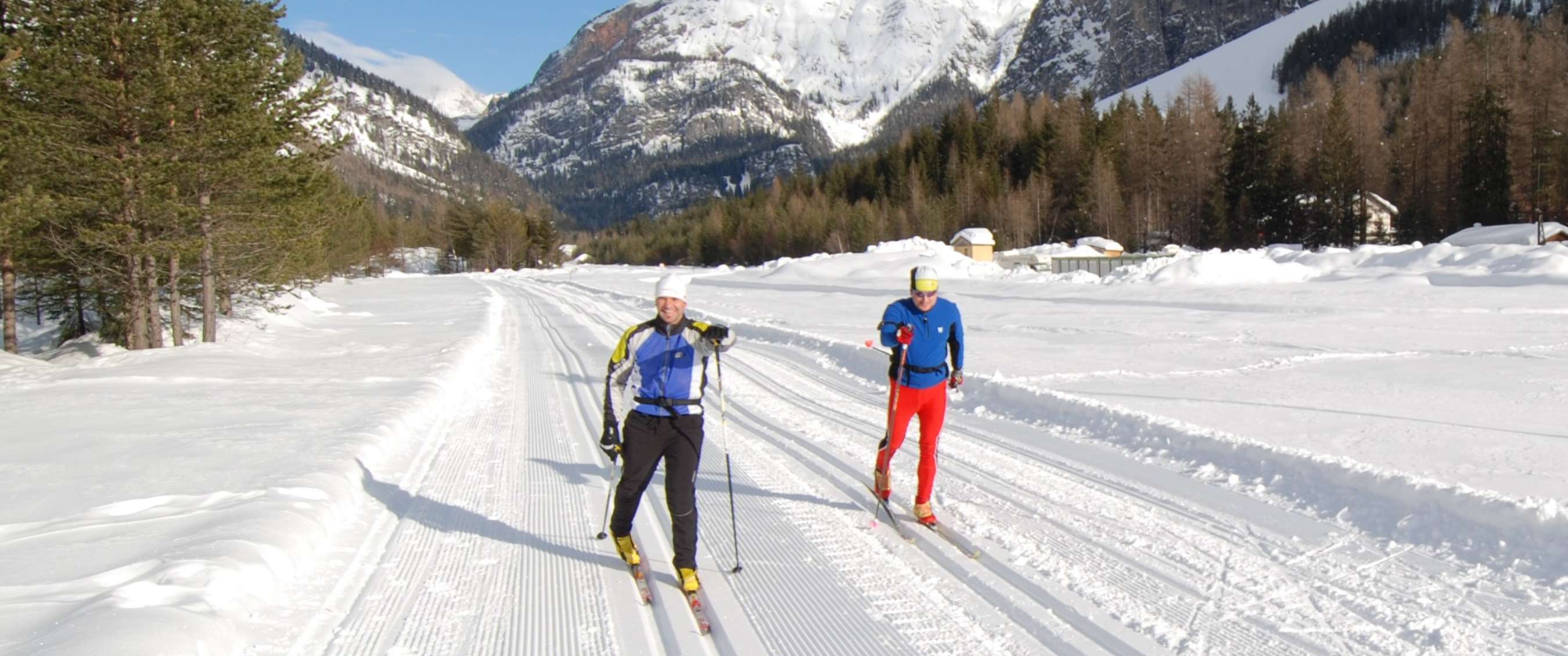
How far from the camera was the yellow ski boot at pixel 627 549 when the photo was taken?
4977 millimetres

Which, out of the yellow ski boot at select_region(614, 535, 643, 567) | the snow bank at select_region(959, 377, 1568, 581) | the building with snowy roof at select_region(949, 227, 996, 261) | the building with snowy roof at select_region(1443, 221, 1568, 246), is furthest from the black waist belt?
the building with snowy roof at select_region(949, 227, 996, 261)

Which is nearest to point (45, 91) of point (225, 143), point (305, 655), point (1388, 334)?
point (225, 143)

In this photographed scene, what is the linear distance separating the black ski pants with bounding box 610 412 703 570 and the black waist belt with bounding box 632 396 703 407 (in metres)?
0.07

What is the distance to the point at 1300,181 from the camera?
5312 cm

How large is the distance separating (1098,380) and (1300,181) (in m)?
51.7

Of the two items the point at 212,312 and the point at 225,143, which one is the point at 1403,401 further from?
the point at 212,312

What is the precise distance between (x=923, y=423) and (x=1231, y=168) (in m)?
59.7

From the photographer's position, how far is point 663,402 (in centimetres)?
470

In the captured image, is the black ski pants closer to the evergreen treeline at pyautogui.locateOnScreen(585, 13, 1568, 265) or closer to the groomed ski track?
the groomed ski track

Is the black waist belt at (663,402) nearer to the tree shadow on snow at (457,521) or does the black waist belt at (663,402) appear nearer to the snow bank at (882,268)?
the tree shadow on snow at (457,521)

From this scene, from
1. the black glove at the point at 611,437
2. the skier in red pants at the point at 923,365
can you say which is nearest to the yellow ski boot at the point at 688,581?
the black glove at the point at 611,437

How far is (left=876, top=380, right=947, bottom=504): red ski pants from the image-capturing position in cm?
580

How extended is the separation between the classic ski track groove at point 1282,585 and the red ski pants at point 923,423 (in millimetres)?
471

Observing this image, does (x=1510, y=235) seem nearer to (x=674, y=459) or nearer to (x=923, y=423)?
(x=923, y=423)
